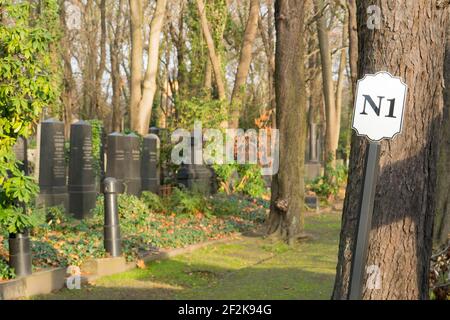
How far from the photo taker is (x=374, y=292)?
18.0ft

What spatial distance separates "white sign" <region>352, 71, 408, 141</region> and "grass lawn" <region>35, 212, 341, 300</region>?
195 inches

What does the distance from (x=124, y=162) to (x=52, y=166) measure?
2.86 meters

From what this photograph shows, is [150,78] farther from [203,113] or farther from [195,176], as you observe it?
[195,176]

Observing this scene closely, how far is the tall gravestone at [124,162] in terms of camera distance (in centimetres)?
1688

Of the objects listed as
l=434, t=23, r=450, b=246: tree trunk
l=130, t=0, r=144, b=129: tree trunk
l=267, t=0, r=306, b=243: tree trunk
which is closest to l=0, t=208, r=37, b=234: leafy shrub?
l=434, t=23, r=450, b=246: tree trunk

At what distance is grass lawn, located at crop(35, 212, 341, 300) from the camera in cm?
876

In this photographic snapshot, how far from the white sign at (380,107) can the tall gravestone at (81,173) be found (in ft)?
37.5

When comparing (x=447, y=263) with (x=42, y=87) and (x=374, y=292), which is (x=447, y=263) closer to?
(x=374, y=292)

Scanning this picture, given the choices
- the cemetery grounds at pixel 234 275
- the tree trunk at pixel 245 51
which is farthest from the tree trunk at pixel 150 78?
the cemetery grounds at pixel 234 275

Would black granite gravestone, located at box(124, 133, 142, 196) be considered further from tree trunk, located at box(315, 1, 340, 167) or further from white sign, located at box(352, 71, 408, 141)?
white sign, located at box(352, 71, 408, 141)

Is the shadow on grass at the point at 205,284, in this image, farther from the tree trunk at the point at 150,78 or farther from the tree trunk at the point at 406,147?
the tree trunk at the point at 150,78

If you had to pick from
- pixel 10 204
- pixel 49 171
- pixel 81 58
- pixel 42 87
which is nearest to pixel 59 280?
pixel 10 204

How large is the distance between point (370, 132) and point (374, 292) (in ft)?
6.41

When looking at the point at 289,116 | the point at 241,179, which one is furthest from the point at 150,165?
the point at 289,116
